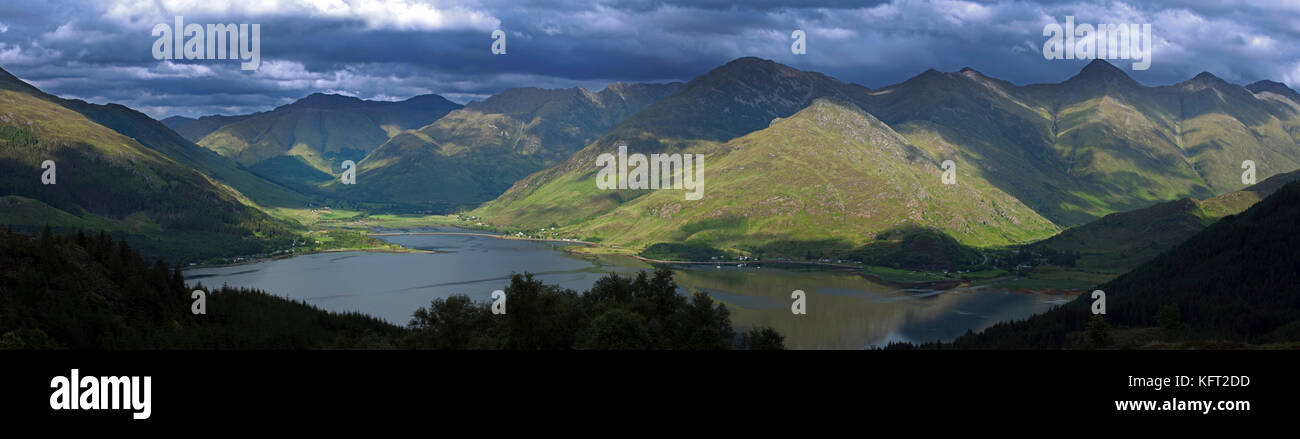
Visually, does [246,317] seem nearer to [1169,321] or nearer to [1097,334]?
[1097,334]

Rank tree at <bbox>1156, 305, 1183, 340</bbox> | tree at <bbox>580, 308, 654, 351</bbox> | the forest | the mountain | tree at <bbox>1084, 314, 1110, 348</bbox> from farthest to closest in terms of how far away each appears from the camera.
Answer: tree at <bbox>1156, 305, 1183, 340</bbox>, the mountain, tree at <bbox>1084, 314, 1110, 348</bbox>, the forest, tree at <bbox>580, 308, 654, 351</bbox>

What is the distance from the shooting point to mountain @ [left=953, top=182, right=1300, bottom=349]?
5487 inches

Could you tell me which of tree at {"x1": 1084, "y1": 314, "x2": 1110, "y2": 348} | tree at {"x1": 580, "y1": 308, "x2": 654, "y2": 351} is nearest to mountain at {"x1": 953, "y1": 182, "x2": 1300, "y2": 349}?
tree at {"x1": 1084, "y1": 314, "x2": 1110, "y2": 348}

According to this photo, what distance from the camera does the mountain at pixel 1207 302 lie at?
139 m

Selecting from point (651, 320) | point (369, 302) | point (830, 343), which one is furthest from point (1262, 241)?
point (369, 302)

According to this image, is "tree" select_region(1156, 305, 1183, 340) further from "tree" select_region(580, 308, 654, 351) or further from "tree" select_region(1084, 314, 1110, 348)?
"tree" select_region(580, 308, 654, 351)

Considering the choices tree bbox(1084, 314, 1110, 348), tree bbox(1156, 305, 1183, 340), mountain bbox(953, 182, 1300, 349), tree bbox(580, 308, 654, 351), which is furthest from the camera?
tree bbox(1156, 305, 1183, 340)

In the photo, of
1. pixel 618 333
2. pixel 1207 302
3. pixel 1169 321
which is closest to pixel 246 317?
pixel 618 333

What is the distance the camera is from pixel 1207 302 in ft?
540

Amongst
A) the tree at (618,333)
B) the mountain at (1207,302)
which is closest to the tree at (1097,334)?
the mountain at (1207,302)
